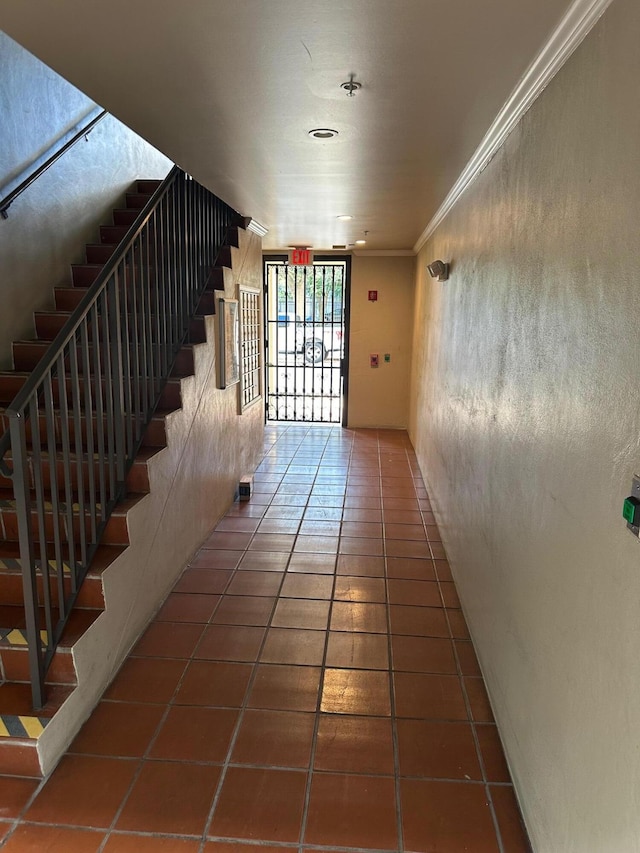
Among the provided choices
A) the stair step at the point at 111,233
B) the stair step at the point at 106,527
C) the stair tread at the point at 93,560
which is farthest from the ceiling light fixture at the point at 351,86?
the stair step at the point at 111,233

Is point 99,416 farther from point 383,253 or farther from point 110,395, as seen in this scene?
point 383,253

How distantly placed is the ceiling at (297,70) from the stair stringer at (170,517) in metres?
1.41

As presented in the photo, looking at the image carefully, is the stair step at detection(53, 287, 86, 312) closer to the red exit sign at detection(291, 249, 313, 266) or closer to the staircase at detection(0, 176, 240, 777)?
the staircase at detection(0, 176, 240, 777)

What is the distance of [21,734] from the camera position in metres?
1.90

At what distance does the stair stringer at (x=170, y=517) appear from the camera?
2.18m

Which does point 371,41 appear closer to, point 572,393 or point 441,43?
point 441,43

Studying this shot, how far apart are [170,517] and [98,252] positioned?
2124 mm

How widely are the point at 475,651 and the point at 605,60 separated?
2.38m

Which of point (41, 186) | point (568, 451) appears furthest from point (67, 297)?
point (568, 451)

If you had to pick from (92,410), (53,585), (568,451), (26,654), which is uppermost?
(568,451)

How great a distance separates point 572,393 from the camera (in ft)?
4.90

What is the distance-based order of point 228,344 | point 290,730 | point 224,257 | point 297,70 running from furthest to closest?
point 224,257 < point 228,344 < point 290,730 < point 297,70

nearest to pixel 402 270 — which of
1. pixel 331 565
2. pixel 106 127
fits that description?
pixel 106 127

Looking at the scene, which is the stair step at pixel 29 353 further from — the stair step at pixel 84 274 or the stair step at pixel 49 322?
the stair step at pixel 84 274
